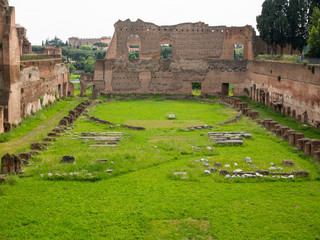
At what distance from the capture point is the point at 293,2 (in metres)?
30.0

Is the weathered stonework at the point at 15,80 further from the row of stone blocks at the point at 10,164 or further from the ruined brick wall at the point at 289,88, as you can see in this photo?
the ruined brick wall at the point at 289,88

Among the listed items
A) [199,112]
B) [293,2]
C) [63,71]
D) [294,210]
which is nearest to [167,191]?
[294,210]

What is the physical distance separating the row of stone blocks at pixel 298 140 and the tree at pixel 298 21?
13173 millimetres

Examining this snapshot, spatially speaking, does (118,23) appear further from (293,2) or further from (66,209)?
(66,209)

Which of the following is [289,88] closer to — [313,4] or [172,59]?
[313,4]

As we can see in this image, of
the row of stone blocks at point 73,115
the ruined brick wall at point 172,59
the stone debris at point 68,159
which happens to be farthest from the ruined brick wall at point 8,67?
the ruined brick wall at point 172,59

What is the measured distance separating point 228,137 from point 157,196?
7.39 metres

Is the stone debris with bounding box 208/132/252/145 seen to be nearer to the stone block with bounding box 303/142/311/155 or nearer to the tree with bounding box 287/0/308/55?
the stone block with bounding box 303/142/311/155

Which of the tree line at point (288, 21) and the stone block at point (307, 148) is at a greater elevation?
the tree line at point (288, 21)

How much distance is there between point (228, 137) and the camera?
17.5m

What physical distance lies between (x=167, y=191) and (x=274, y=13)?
24005mm

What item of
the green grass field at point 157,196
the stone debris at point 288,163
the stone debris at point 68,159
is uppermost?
the stone debris at point 288,163

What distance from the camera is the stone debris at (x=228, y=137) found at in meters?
16.5

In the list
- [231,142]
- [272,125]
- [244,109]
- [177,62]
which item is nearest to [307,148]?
[231,142]
